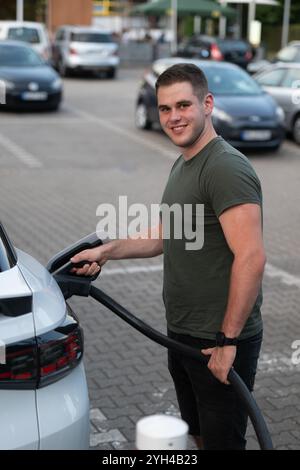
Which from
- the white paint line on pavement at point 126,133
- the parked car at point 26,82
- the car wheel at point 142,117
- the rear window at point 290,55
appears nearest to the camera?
the white paint line on pavement at point 126,133

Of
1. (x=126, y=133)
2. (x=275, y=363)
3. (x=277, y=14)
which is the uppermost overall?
(x=277, y=14)

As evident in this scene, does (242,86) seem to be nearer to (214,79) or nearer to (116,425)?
(214,79)

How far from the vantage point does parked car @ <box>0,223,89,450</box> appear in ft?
8.62

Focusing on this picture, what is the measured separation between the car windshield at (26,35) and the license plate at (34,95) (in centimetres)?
1025

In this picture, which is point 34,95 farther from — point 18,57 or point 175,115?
point 175,115

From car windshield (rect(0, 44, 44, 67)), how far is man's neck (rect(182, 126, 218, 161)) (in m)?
16.6

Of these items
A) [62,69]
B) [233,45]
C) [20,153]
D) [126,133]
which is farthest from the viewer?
[233,45]

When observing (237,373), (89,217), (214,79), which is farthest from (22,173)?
(237,373)

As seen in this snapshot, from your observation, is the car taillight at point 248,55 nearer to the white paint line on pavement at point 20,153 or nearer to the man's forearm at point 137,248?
the white paint line on pavement at point 20,153

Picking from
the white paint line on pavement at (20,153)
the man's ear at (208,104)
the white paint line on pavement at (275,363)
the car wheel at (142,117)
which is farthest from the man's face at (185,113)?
the car wheel at (142,117)

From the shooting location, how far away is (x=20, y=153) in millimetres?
14352

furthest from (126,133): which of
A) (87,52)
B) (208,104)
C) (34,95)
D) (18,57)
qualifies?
(208,104)

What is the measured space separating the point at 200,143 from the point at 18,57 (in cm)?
1720

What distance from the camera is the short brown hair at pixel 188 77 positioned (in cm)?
308
